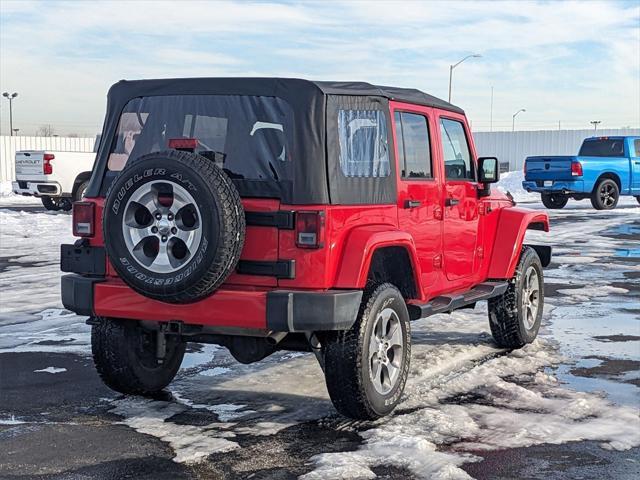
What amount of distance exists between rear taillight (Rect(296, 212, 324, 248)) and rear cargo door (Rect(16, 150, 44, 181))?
63.5ft

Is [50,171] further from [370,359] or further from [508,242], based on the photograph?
[370,359]

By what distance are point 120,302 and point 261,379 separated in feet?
4.92

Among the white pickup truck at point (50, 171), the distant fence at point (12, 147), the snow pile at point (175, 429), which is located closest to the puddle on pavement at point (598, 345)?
the snow pile at point (175, 429)

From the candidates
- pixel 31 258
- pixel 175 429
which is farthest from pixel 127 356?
pixel 31 258

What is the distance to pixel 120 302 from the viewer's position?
5.32 meters

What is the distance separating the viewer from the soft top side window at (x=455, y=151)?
667cm

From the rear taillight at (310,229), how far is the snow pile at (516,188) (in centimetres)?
2565

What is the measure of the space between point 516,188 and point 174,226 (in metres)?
34.1

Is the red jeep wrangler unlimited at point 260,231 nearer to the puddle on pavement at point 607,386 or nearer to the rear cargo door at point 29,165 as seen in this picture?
the puddle on pavement at point 607,386

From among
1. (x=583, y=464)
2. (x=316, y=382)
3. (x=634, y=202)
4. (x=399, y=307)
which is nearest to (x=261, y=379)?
(x=316, y=382)

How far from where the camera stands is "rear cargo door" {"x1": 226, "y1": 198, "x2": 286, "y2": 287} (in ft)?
16.5

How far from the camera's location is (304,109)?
5.14 m

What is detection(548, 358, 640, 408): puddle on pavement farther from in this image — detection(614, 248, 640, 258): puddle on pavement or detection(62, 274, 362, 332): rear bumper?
→ detection(614, 248, 640, 258): puddle on pavement

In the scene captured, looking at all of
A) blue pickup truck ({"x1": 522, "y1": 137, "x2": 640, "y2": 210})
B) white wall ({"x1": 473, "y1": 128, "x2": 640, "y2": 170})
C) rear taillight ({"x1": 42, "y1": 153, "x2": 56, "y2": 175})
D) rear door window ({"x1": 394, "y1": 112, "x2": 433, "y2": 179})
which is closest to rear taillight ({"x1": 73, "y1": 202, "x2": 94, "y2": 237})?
rear door window ({"x1": 394, "y1": 112, "x2": 433, "y2": 179})
